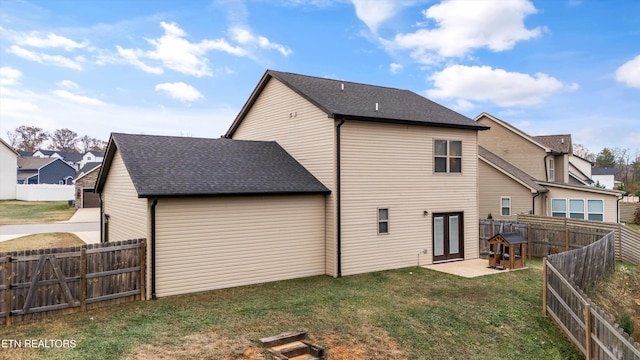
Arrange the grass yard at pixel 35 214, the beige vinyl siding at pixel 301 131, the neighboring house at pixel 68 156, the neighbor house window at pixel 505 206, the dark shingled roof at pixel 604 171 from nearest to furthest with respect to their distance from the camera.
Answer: the beige vinyl siding at pixel 301 131
the neighbor house window at pixel 505 206
the grass yard at pixel 35 214
the dark shingled roof at pixel 604 171
the neighboring house at pixel 68 156

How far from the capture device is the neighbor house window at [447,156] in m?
15.0

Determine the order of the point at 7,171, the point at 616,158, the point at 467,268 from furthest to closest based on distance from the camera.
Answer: the point at 616,158
the point at 7,171
the point at 467,268

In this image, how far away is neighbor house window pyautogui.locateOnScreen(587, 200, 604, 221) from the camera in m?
21.9

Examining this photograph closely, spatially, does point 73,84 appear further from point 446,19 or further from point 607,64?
point 607,64

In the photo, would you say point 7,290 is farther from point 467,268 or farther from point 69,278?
point 467,268

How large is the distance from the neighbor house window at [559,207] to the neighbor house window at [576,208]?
302 mm

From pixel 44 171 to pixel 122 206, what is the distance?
5756 cm

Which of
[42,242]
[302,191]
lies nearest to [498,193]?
[302,191]

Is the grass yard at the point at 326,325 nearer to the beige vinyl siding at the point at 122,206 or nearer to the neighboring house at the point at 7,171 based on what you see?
the beige vinyl siding at the point at 122,206

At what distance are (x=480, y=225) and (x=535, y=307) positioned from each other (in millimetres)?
6843

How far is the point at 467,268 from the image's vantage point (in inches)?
557

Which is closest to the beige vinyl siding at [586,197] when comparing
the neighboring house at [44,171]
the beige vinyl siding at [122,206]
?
the beige vinyl siding at [122,206]

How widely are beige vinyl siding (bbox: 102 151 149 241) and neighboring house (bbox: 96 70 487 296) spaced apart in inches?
1.5

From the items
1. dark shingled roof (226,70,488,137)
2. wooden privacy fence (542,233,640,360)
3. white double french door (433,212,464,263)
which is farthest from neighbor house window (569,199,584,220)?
wooden privacy fence (542,233,640,360)
